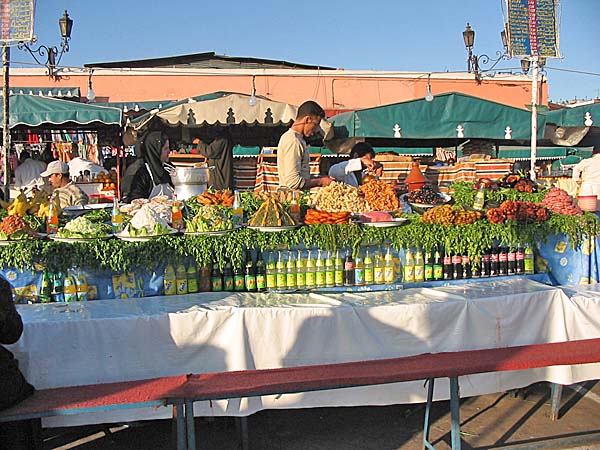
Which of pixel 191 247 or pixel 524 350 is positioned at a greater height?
pixel 191 247

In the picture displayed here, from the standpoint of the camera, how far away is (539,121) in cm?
874

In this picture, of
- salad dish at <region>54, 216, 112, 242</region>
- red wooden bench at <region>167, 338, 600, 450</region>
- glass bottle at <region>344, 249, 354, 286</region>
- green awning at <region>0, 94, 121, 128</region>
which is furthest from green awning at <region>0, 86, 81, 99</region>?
red wooden bench at <region>167, 338, 600, 450</region>

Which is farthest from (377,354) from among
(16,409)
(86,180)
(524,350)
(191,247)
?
(86,180)

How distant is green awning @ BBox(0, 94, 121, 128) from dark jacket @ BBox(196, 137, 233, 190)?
1.66 meters

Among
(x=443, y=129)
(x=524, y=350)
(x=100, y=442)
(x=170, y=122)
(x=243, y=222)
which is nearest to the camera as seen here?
(x=524, y=350)

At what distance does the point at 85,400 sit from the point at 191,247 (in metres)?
1.70

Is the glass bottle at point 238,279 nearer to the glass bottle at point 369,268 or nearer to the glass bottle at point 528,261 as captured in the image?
the glass bottle at point 369,268

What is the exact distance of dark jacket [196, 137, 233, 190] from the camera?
28.8ft

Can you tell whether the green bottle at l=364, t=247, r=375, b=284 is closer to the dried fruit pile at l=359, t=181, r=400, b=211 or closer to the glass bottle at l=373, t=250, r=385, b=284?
the glass bottle at l=373, t=250, r=385, b=284

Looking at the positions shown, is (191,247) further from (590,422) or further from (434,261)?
(590,422)

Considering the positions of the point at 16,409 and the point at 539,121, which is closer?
the point at 16,409

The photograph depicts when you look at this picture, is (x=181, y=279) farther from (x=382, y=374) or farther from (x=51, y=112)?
(x=51, y=112)

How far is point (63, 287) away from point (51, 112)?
5246 mm

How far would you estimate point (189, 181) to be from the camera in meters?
5.95
